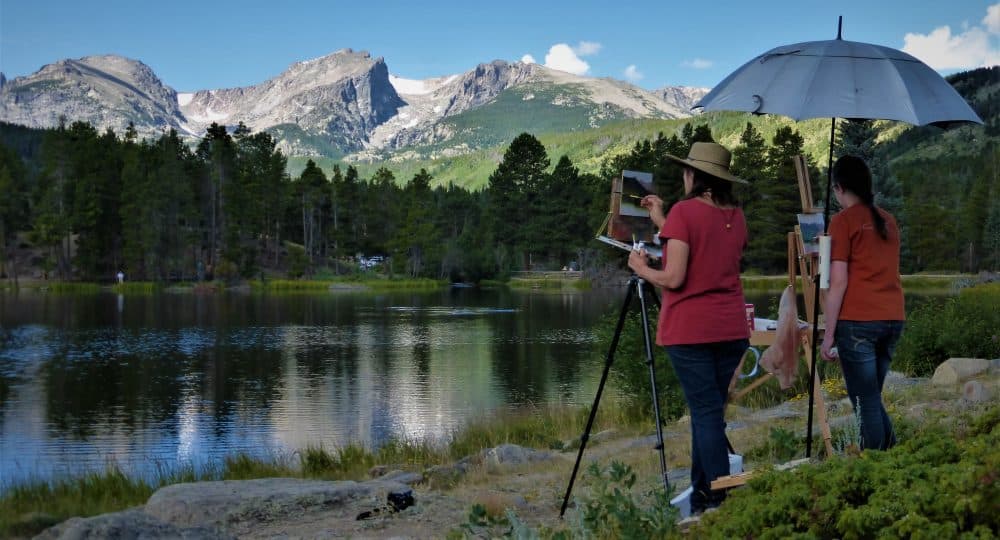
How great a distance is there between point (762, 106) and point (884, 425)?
2.02m

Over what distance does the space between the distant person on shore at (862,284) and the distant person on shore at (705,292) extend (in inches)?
27.8

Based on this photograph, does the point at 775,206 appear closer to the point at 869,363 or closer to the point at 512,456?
the point at 512,456

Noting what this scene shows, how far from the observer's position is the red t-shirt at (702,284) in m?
4.34

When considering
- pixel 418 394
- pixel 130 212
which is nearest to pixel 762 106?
pixel 418 394

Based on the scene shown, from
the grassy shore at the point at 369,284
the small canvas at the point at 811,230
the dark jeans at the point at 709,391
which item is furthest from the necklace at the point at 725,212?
the grassy shore at the point at 369,284

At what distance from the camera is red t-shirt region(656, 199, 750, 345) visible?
434 cm

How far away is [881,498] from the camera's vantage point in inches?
124

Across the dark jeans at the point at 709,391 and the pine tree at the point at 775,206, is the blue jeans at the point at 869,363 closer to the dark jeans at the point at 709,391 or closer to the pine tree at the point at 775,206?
the dark jeans at the point at 709,391

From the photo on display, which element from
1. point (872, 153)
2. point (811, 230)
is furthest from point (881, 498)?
point (872, 153)

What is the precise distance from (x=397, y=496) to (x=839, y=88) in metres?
4.07

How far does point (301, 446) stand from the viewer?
13.4 metres

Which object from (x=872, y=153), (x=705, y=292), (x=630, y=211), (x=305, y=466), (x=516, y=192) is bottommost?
(x=305, y=466)

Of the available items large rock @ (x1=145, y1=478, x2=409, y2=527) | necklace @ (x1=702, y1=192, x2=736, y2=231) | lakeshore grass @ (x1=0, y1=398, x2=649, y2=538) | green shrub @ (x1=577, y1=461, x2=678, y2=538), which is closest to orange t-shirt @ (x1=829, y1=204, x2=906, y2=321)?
necklace @ (x1=702, y1=192, x2=736, y2=231)

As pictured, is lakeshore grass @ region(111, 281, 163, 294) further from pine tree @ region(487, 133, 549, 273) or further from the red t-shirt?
the red t-shirt
